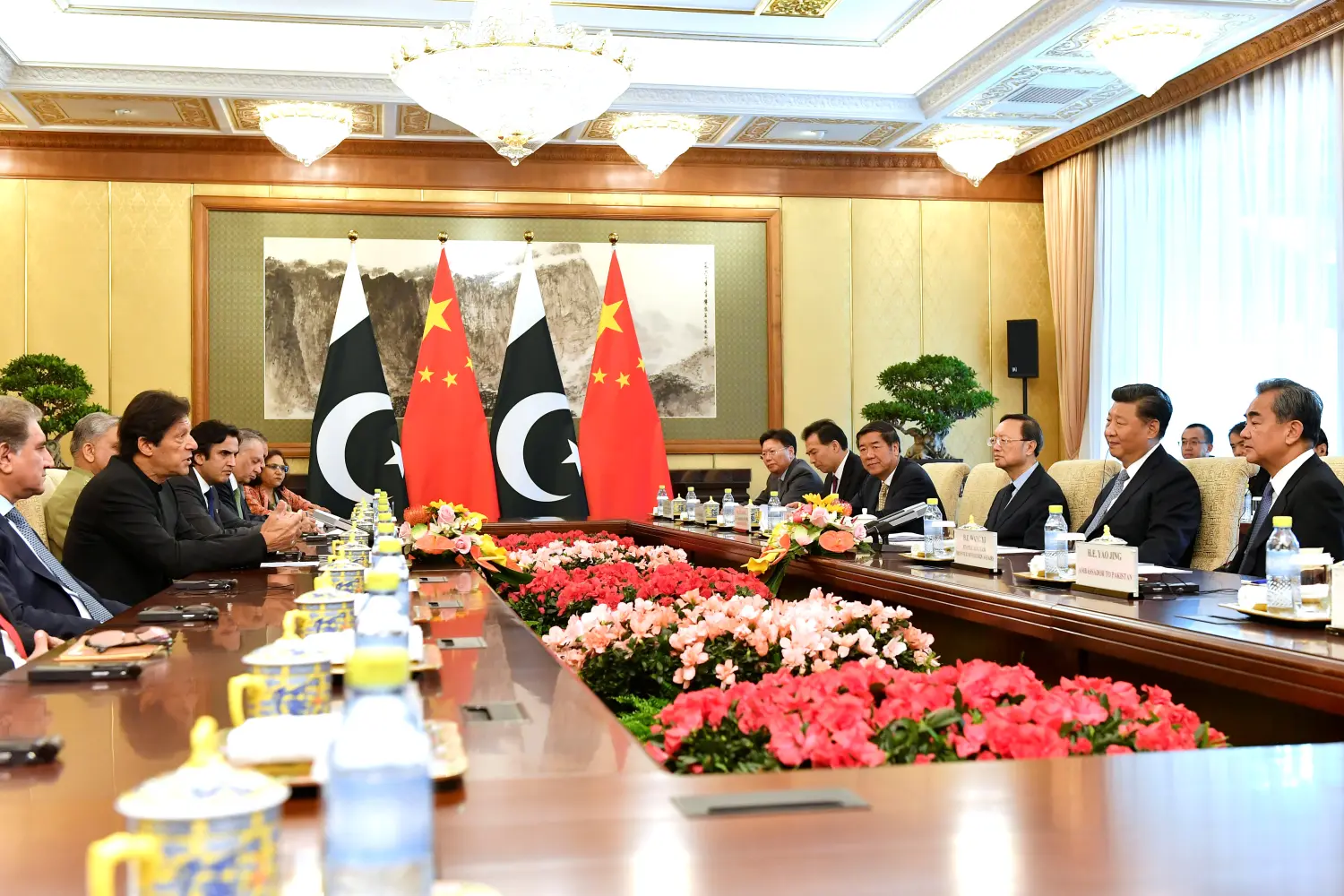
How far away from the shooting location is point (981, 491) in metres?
6.03

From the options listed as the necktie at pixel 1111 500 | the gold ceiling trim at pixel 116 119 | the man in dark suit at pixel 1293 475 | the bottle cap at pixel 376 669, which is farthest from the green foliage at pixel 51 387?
the bottle cap at pixel 376 669

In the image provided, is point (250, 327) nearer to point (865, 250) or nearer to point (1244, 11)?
point (865, 250)

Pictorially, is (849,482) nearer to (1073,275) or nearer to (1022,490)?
(1022,490)

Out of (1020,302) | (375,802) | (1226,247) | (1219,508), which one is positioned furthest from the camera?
(1020,302)

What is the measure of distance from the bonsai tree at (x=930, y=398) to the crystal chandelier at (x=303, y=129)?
401 cm

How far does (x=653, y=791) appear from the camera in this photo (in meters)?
1.17

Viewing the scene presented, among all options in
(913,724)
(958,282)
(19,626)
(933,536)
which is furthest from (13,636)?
(958,282)

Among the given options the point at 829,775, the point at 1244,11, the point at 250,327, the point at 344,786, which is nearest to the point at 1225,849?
the point at 829,775

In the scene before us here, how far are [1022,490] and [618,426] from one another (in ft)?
13.1

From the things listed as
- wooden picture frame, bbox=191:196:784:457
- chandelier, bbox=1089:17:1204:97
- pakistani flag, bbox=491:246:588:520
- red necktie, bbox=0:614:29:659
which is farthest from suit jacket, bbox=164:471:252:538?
chandelier, bbox=1089:17:1204:97

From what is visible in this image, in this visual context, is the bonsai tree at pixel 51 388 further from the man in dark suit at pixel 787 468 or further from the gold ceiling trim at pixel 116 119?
Answer: the man in dark suit at pixel 787 468

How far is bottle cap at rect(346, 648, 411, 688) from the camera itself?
0.66 metres

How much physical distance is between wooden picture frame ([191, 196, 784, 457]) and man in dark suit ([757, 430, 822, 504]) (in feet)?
3.60

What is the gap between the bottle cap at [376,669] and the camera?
663 mm
